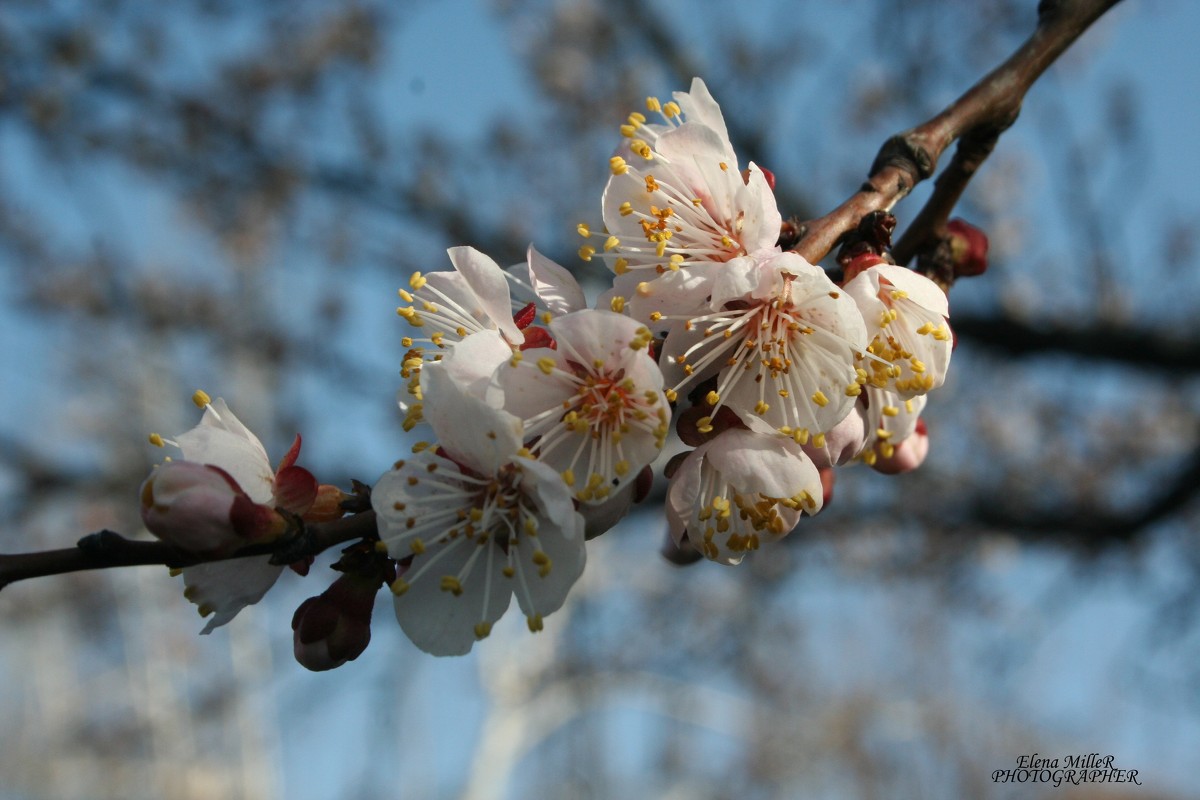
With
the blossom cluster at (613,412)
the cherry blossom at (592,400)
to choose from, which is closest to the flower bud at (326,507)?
the blossom cluster at (613,412)

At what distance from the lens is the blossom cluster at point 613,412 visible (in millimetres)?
1137

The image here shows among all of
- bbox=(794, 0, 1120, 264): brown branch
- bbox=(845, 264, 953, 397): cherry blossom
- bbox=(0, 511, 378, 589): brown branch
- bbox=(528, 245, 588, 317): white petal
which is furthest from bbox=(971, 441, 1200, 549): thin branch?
bbox=(0, 511, 378, 589): brown branch

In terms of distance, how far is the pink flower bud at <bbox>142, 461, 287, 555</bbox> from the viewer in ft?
3.25

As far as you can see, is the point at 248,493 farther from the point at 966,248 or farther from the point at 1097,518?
the point at 1097,518

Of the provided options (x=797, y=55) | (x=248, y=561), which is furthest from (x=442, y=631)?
(x=797, y=55)

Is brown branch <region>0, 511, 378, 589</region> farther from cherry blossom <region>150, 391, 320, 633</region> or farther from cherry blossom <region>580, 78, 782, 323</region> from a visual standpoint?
cherry blossom <region>580, 78, 782, 323</region>

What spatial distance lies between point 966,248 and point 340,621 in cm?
109

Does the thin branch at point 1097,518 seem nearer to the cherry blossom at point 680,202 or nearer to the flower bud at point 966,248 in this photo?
the flower bud at point 966,248

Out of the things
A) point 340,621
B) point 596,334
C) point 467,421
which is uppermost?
point 596,334

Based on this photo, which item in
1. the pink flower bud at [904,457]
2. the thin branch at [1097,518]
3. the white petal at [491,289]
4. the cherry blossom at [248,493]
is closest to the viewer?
the cherry blossom at [248,493]

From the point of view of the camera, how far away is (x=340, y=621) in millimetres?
1192

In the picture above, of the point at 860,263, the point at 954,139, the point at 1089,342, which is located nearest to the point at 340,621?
the point at 860,263

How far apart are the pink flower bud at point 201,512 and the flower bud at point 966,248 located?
43.0 inches

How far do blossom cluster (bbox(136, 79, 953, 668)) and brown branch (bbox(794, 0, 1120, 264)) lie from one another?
0.07 metres
